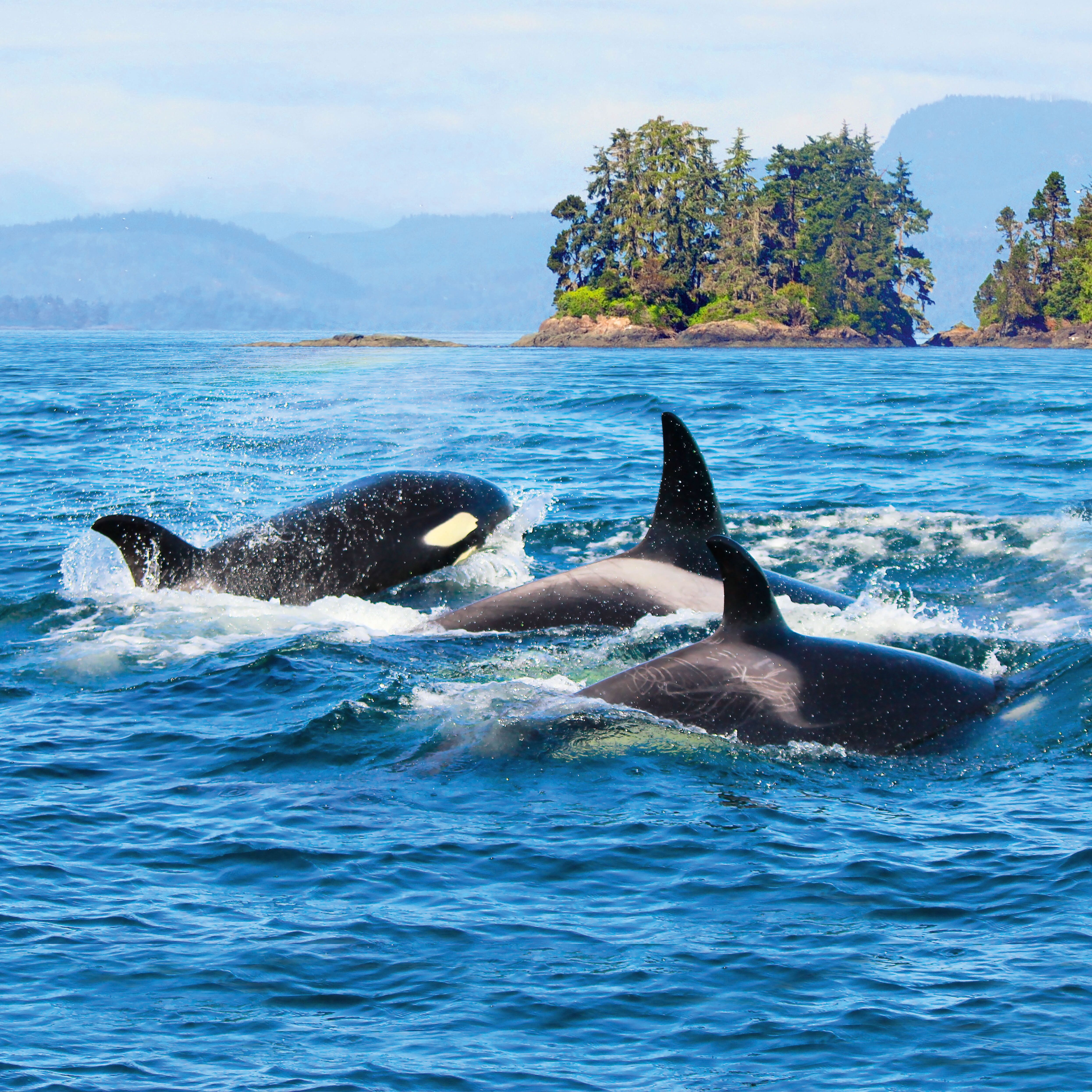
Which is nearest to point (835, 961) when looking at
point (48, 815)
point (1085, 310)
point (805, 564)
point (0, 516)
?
point (48, 815)

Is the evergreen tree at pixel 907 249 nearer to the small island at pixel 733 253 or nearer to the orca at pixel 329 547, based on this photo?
the small island at pixel 733 253

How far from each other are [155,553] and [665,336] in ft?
370

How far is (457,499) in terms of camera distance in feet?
42.3

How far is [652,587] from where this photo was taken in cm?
1168

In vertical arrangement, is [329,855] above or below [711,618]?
below

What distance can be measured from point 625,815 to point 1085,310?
127m

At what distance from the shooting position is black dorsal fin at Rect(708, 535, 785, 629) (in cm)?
843

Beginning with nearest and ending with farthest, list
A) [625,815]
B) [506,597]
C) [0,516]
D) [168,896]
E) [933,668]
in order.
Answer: [168,896], [625,815], [933,668], [506,597], [0,516]

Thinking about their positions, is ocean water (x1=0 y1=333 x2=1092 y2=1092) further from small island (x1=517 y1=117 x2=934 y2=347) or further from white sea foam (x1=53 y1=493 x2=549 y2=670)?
small island (x1=517 y1=117 x2=934 y2=347)

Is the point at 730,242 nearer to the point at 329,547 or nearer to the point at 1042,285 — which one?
the point at 1042,285

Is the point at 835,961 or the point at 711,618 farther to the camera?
the point at 711,618

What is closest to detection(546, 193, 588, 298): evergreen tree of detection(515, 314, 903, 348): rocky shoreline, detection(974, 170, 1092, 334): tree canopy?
detection(515, 314, 903, 348): rocky shoreline

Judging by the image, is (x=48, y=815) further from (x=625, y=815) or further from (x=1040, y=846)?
(x=1040, y=846)

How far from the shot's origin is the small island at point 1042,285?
125 m
